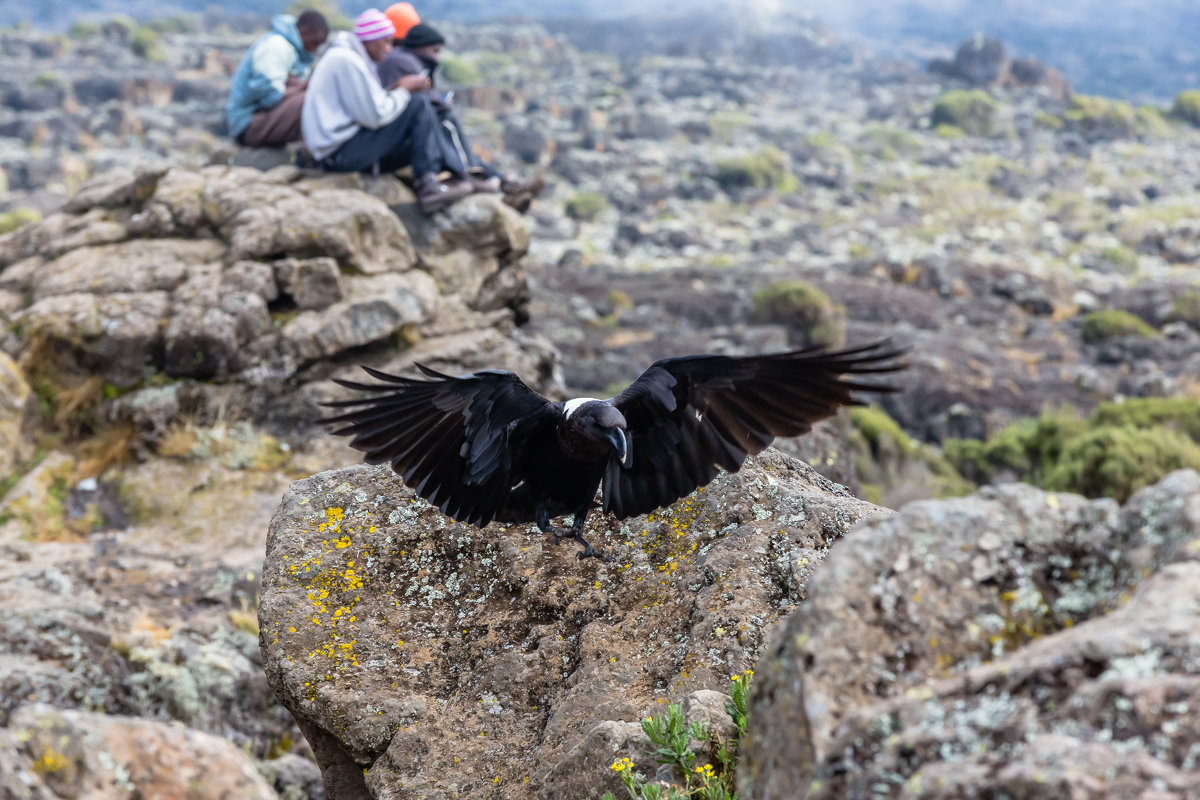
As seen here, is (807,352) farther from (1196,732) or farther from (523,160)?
(523,160)

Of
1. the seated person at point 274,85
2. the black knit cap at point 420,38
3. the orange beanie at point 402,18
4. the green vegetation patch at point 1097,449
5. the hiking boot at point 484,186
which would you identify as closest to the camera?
the seated person at point 274,85

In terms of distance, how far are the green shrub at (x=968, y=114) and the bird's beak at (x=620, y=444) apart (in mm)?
52364

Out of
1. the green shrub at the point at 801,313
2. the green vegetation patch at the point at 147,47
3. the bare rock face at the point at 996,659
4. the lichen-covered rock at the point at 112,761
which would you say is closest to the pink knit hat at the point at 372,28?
the lichen-covered rock at the point at 112,761

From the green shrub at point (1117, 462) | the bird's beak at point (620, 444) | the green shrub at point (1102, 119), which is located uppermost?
the bird's beak at point (620, 444)

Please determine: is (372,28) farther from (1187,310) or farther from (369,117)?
(1187,310)

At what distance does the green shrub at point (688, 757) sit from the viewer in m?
2.67

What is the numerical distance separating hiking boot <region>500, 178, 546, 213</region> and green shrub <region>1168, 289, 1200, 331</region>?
62.5 feet

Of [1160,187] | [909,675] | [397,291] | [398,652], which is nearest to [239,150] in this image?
[397,291]

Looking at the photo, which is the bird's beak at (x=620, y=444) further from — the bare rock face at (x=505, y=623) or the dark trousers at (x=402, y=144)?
the dark trousers at (x=402, y=144)

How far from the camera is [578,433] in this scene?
3.88 meters

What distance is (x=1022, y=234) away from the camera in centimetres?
3294

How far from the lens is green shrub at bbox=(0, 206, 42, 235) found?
74.0 feet

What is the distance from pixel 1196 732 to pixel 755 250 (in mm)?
29792

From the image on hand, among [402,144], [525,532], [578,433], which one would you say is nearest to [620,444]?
[578,433]
